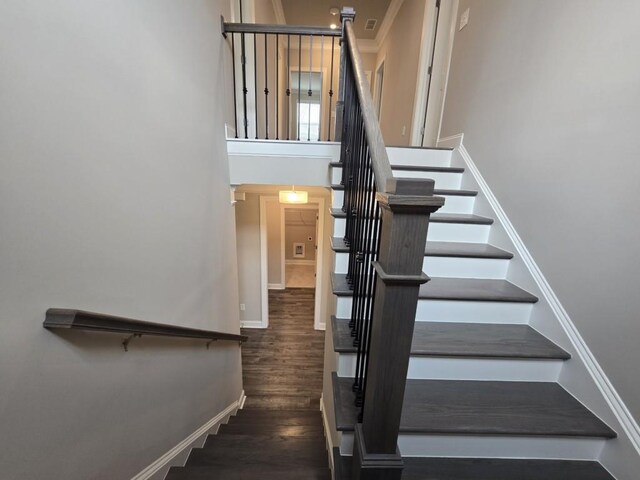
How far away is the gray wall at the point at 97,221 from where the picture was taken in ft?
2.38

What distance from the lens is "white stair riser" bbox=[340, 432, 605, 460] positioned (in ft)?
3.65

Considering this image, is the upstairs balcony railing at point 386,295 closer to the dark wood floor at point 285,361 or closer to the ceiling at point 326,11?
the dark wood floor at point 285,361

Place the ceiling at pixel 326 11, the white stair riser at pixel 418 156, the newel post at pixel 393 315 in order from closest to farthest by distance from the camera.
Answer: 1. the newel post at pixel 393 315
2. the white stair riser at pixel 418 156
3. the ceiling at pixel 326 11

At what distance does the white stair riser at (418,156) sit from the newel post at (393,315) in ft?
5.86

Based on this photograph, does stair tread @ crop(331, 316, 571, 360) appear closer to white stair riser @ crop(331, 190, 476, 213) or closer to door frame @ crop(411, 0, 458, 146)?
white stair riser @ crop(331, 190, 476, 213)

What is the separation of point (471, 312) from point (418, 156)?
57.7 inches

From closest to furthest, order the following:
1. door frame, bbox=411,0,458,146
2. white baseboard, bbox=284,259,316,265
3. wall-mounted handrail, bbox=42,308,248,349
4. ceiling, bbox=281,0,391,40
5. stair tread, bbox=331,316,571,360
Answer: wall-mounted handrail, bbox=42,308,248,349
stair tread, bbox=331,316,571,360
door frame, bbox=411,0,458,146
ceiling, bbox=281,0,391,40
white baseboard, bbox=284,259,316,265

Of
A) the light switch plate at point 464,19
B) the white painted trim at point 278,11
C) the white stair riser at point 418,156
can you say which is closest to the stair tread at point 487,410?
the white stair riser at point 418,156

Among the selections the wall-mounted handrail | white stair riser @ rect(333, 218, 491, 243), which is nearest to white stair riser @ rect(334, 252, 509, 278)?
white stair riser @ rect(333, 218, 491, 243)

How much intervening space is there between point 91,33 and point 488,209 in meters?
2.25

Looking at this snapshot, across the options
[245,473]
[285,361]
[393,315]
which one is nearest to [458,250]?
[393,315]

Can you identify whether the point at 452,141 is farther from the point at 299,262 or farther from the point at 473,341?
the point at 299,262

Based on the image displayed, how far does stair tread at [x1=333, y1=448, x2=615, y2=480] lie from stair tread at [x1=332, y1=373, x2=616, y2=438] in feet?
0.49

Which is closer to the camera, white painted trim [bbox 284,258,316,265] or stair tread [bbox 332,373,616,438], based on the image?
stair tread [bbox 332,373,616,438]
